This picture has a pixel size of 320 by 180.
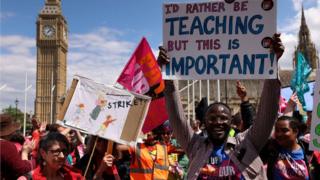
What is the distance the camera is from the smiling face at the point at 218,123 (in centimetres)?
334

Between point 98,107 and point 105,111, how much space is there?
0.31 ft

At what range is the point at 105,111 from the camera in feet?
15.2

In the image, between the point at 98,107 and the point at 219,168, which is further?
the point at 98,107

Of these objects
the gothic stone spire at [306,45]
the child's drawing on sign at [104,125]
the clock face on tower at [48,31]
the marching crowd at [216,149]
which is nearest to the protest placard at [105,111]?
the child's drawing on sign at [104,125]

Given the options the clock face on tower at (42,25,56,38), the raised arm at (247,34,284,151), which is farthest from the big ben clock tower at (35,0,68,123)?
the raised arm at (247,34,284,151)

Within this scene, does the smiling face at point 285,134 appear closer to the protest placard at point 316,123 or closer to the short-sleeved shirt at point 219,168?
the protest placard at point 316,123

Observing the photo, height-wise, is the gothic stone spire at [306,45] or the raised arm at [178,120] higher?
the gothic stone spire at [306,45]

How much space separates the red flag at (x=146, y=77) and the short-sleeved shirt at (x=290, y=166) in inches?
89.0

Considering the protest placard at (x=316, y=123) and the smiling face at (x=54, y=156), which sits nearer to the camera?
the smiling face at (x=54, y=156)

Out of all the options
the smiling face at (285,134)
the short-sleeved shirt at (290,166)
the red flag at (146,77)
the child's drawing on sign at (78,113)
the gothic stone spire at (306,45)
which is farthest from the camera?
the gothic stone spire at (306,45)

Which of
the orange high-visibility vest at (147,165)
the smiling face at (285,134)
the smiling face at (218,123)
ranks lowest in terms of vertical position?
the orange high-visibility vest at (147,165)

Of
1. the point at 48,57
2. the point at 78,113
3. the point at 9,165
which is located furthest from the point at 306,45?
the point at 9,165

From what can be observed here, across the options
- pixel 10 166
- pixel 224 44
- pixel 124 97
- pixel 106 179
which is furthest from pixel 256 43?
pixel 10 166

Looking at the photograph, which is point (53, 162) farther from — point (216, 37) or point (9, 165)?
point (216, 37)
